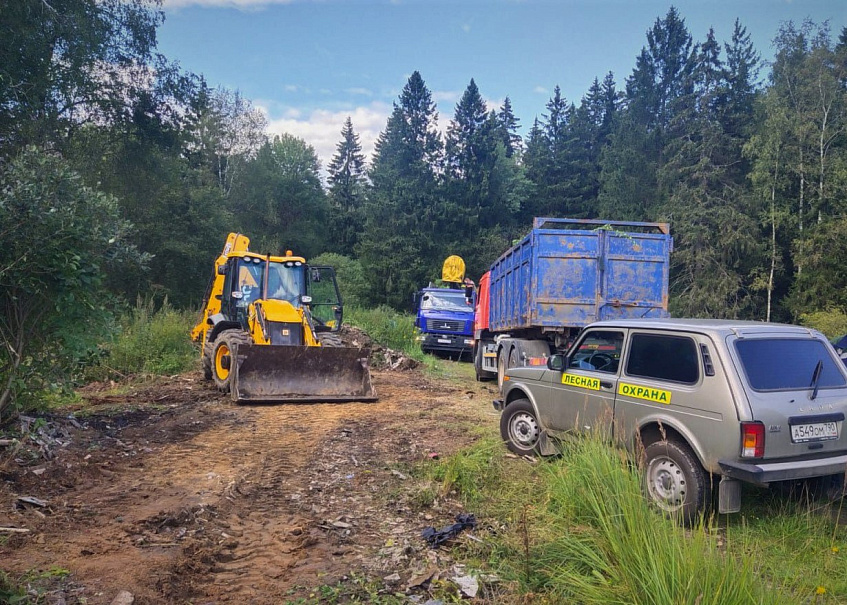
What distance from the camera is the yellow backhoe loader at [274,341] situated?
399 inches

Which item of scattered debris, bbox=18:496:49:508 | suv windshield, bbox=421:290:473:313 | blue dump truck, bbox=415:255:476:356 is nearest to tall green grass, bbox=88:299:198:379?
scattered debris, bbox=18:496:49:508

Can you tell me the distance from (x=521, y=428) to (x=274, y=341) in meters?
5.74

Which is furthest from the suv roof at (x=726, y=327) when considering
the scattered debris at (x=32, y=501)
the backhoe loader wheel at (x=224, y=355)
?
the backhoe loader wheel at (x=224, y=355)

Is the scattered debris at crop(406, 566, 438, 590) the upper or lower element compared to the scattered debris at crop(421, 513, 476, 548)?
lower

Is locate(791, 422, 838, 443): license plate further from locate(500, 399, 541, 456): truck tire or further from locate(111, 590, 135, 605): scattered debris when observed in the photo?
locate(111, 590, 135, 605): scattered debris

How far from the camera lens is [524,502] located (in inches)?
197

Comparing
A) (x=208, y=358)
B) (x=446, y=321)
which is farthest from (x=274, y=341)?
→ (x=446, y=321)

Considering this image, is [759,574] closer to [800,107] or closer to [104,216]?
[104,216]

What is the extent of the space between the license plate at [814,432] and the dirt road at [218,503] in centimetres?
271

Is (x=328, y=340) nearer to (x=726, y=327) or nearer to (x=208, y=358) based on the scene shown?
(x=208, y=358)

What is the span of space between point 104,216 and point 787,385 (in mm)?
6820

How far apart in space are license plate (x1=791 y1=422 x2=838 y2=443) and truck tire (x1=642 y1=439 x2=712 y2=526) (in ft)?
2.29

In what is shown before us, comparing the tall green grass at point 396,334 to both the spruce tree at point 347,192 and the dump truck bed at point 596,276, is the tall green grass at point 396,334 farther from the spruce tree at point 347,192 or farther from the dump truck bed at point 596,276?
the spruce tree at point 347,192

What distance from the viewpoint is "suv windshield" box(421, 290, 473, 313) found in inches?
802
